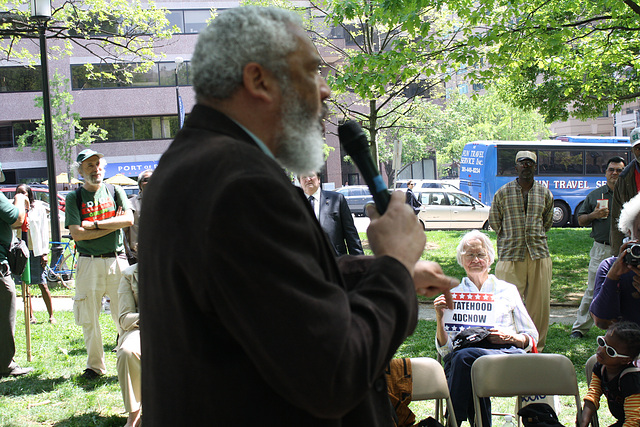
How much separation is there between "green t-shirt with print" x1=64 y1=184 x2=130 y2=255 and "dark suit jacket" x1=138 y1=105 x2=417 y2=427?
481 centimetres

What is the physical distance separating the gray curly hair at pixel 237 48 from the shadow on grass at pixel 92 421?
13.7 ft

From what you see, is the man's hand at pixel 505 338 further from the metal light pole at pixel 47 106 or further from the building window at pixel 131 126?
the building window at pixel 131 126

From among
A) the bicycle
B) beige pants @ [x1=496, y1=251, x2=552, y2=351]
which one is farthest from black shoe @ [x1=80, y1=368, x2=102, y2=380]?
the bicycle

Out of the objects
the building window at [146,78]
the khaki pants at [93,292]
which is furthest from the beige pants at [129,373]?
the building window at [146,78]

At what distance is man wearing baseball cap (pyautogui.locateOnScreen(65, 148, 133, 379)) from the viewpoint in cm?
561

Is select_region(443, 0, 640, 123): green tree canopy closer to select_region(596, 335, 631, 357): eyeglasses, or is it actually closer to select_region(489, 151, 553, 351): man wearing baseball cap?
select_region(489, 151, 553, 351): man wearing baseball cap

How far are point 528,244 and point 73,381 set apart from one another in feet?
16.6

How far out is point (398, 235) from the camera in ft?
4.22

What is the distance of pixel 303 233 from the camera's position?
109cm

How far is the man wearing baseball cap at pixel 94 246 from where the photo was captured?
18.4 ft

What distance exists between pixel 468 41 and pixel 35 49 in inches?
1309

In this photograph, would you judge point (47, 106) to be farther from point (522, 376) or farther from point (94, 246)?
point (522, 376)

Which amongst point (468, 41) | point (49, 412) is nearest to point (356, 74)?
point (468, 41)

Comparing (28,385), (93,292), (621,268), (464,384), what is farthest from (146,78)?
(621,268)
